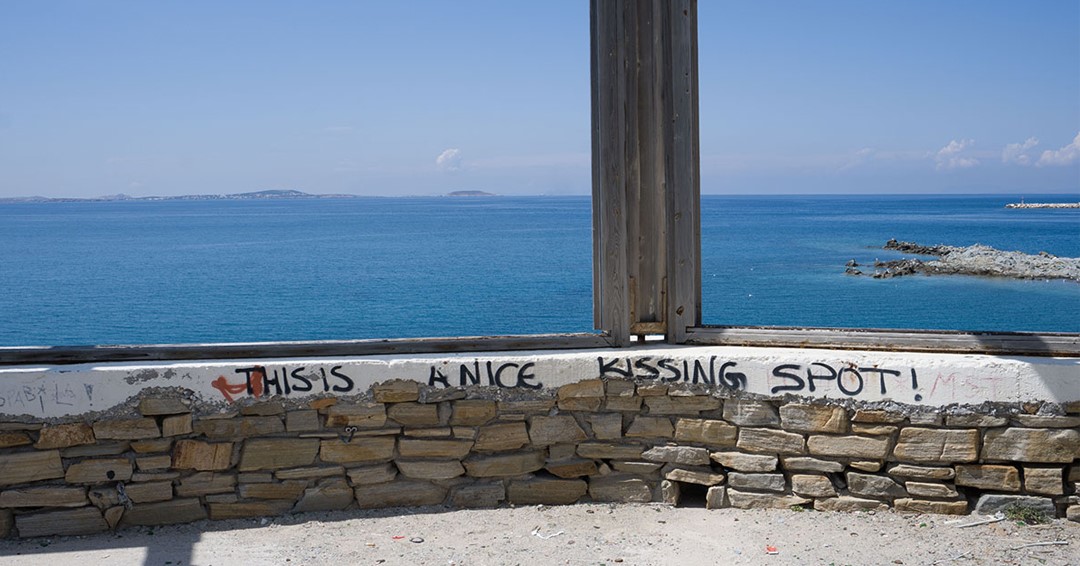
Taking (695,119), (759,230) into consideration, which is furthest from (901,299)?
(759,230)

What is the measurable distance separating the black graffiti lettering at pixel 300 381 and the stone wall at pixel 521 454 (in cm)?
8

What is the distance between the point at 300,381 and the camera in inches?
188

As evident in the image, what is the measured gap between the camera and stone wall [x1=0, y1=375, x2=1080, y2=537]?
15.0 feet

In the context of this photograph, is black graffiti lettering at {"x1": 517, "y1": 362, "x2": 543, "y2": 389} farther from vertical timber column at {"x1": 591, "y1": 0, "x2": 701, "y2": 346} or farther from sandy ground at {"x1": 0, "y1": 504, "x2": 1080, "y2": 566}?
sandy ground at {"x1": 0, "y1": 504, "x2": 1080, "y2": 566}

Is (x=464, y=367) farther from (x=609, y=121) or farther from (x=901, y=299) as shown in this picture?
(x=901, y=299)

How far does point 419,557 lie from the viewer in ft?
14.4

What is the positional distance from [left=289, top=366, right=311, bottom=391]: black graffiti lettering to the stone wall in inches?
3.3

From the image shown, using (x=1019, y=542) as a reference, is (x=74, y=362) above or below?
above

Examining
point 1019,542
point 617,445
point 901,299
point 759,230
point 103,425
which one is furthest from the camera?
point 759,230

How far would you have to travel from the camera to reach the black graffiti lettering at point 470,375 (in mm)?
4852

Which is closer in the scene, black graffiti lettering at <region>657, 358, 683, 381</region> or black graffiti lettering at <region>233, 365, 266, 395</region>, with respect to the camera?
black graffiti lettering at <region>233, 365, 266, 395</region>

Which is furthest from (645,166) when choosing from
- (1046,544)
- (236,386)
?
Answer: (1046,544)

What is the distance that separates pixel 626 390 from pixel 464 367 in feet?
2.75

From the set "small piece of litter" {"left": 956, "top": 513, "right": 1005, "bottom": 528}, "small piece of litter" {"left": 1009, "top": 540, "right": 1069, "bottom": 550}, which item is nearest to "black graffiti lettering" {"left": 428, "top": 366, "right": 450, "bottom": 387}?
"small piece of litter" {"left": 956, "top": 513, "right": 1005, "bottom": 528}
